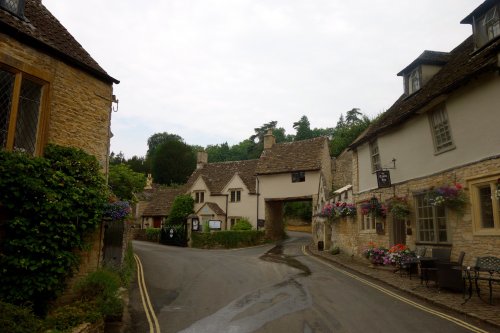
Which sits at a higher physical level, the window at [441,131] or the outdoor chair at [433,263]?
the window at [441,131]

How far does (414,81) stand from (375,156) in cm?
396

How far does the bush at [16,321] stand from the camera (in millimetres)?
5906

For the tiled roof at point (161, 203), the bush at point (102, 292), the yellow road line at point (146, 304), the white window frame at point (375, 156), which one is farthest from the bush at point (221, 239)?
the bush at point (102, 292)

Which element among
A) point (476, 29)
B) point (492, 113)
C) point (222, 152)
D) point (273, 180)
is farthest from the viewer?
point (222, 152)

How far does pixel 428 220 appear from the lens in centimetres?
1437

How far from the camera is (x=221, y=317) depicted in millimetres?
8969

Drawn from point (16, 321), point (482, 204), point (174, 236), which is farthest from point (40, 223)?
point (174, 236)

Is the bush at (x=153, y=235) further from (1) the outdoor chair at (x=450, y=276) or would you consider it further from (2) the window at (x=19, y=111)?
(1) the outdoor chair at (x=450, y=276)

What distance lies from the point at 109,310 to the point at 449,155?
11688 millimetres

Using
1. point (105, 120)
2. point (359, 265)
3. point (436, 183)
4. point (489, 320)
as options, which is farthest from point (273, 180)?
point (489, 320)

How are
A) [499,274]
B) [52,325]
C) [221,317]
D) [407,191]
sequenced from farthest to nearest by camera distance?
[407,191], [499,274], [221,317], [52,325]

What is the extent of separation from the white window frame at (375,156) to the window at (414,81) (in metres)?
2.92

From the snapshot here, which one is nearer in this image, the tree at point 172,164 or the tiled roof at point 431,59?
the tiled roof at point 431,59

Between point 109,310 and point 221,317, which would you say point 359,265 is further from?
point 109,310
